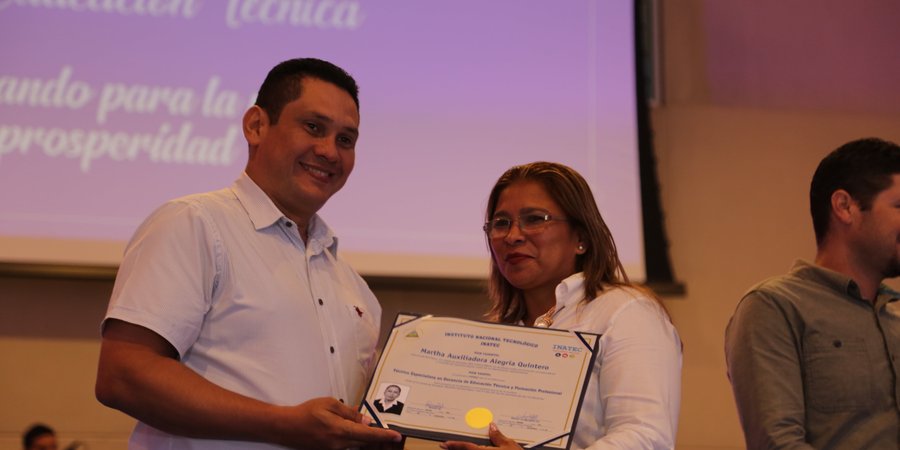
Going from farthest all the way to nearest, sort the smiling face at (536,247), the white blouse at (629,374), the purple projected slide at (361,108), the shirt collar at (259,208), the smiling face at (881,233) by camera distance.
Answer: the purple projected slide at (361,108)
the smiling face at (881,233)
the smiling face at (536,247)
the shirt collar at (259,208)
the white blouse at (629,374)

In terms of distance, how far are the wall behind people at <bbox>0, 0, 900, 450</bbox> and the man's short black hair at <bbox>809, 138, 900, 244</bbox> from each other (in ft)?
8.00

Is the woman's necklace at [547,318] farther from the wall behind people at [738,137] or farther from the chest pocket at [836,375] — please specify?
the wall behind people at [738,137]

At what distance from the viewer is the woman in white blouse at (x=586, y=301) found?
201cm

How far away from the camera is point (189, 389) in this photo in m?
1.86

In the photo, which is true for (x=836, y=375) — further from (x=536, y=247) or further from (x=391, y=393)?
(x=391, y=393)

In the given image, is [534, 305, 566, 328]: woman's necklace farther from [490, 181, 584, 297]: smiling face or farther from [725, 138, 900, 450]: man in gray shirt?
[725, 138, 900, 450]: man in gray shirt

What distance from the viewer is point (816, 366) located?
2455 mm

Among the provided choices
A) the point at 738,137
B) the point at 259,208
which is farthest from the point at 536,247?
the point at 738,137

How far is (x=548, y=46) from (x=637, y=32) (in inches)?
20.0

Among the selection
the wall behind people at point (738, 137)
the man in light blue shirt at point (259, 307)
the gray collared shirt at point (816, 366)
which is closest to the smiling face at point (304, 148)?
the man in light blue shirt at point (259, 307)

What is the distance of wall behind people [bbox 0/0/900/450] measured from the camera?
5.16 meters

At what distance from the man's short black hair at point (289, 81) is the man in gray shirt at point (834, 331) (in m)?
1.25

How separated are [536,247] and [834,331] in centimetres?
83
